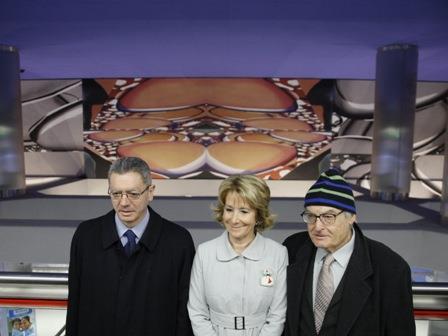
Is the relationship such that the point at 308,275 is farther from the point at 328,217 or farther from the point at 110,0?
the point at 110,0

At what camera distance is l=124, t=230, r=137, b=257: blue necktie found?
155 cm

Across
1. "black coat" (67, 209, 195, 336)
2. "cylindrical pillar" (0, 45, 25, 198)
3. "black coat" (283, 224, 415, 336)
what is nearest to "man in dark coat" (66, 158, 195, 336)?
"black coat" (67, 209, 195, 336)

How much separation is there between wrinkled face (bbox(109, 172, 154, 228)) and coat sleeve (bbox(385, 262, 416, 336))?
99cm

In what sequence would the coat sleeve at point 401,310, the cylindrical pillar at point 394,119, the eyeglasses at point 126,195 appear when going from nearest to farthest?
the coat sleeve at point 401,310 < the eyeglasses at point 126,195 < the cylindrical pillar at point 394,119

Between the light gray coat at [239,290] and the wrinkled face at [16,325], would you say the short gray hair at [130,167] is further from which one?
the wrinkled face at [16,325]

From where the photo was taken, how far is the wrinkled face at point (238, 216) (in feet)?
4.87

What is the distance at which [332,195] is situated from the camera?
135cm

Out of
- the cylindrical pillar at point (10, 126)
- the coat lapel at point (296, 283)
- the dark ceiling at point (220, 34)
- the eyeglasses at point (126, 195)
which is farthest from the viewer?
the cylindrical pillar at point (10, 126)

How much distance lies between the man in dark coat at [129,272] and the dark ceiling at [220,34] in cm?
551

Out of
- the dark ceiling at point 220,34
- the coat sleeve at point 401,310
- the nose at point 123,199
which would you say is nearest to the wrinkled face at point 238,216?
the nose at point 123,199

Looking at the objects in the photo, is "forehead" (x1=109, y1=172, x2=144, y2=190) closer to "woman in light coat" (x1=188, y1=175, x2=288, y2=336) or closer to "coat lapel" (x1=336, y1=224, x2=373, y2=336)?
"woman in light coat" (x1=188, y1=175, x2=288, y2=336)

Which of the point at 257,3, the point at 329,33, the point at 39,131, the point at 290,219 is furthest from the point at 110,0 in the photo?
the point at 39,131

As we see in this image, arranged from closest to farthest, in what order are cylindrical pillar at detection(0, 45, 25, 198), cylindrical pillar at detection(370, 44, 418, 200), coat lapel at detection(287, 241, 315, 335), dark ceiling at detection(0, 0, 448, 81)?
coat lapel at detection(287, 241, 315, 335) → dark ceiling at detection(0, 0, 448, 81) → cylindrical pillar at detection(370, 44, 418, 200) → cylindrical pillar at detection(0, 45, 25, 198)

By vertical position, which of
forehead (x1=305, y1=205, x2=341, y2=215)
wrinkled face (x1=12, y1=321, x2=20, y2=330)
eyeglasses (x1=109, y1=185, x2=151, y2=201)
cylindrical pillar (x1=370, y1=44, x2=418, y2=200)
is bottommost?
wrinkled face (x1=12, y1=321, x2=20, y2=330)
